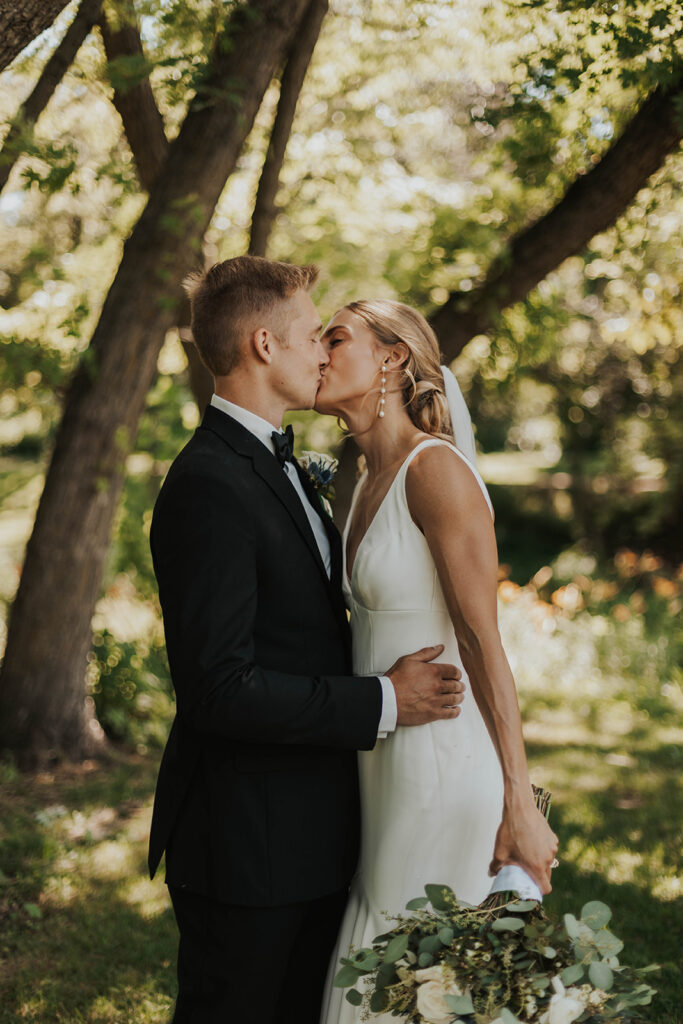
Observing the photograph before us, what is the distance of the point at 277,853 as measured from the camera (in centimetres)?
219

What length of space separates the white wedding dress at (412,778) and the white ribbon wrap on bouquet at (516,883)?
1.14 feet

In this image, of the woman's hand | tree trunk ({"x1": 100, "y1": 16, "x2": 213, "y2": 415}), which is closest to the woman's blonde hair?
the woman's hand

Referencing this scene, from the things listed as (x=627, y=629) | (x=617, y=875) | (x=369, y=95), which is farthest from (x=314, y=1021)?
(x=369, y=95)

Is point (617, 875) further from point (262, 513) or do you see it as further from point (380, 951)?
point (262, 513)

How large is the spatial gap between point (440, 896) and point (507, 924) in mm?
207

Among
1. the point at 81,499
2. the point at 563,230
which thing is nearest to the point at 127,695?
the point at 81,499

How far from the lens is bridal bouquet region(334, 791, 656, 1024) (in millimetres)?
1688

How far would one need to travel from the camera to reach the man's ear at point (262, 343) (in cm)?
235

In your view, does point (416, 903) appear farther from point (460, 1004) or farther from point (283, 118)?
point (283, 118)

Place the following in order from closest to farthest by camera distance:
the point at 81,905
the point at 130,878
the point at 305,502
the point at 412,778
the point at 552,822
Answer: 1. the point at 412,778
2. the point at 305,502
3. the point at 81,905
4. the point at 130,878
5. the point at 552,822

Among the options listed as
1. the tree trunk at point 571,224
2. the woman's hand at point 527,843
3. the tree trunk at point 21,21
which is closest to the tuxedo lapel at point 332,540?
the woman's hand at point 527,843

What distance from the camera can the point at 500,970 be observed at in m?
1.74

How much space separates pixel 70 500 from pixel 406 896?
3721 mm

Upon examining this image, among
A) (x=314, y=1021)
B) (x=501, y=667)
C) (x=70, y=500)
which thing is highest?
(x=70, y=500)
